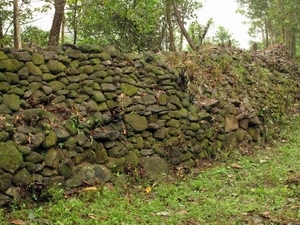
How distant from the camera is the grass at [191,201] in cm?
443

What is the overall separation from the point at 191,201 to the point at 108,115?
6.57 feet

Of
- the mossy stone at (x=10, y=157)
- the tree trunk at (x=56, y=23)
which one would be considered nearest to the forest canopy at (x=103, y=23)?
the tree trunk at (x=56, y=23)

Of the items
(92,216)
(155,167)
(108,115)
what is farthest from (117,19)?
(92,216)

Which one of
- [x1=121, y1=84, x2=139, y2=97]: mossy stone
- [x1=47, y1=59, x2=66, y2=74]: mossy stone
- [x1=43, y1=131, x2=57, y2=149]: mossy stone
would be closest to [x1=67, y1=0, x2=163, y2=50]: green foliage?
[x1=121, y1=84, x2=139, y2=97]: mossy stone

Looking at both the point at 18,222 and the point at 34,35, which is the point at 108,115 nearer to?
the point at 18,222

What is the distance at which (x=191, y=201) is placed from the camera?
5.30 meters

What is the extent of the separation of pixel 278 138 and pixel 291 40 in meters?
12.9

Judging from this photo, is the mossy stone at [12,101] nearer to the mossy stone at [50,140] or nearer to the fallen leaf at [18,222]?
the mossy stone at [50,140]

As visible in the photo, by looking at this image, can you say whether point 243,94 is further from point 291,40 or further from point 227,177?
point 291,40

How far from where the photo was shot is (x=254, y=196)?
5359 millimetres

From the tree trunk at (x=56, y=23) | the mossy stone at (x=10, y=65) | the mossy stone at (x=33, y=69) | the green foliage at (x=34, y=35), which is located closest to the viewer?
the mossy stone at (x=10, y=65)

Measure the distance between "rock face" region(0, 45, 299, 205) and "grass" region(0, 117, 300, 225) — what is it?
0.34m

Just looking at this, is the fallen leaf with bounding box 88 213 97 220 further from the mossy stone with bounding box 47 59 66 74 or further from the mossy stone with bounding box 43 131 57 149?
the mossy stone with bounding box 47 59 66 74

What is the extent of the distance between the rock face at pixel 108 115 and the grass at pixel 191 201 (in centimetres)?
34
